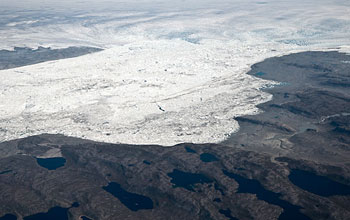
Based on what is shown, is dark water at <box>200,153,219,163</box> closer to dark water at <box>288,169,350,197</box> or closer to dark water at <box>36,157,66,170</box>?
dark water at <box>288,169,350,197</box>

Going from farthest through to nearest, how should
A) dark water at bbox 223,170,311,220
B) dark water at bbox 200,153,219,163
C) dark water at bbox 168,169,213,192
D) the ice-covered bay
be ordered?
the ice-covered bay, dark water at bbox 200,153,219,163, dark water at bbox 168,169,213,192, dark water at bbox 223,170,311,220

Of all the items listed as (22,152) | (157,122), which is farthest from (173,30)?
(22,152)

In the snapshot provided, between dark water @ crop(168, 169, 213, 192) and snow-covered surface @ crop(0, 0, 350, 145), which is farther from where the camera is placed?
A: snow-covered surface @ crop(0, 0, 350, 145)

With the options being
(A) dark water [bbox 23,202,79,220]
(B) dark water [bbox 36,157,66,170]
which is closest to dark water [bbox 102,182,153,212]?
(A) dark water [bbox 23,202,79,220]

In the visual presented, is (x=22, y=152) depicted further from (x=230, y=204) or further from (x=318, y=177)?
(x=318, y=177)

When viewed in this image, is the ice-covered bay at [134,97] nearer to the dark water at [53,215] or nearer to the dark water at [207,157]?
the dark water at [207,157]

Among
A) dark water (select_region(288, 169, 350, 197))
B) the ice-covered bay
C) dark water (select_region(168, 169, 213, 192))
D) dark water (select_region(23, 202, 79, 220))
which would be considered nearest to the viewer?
dark water (select_region(23, 202, 79, 220))

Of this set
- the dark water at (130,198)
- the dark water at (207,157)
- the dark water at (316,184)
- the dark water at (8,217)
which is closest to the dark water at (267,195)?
the dark water at (207,157)
